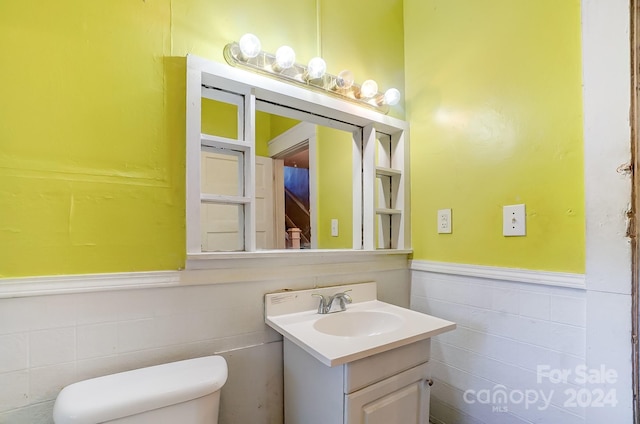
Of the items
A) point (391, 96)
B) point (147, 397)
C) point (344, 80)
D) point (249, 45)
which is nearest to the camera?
point (147, 397)

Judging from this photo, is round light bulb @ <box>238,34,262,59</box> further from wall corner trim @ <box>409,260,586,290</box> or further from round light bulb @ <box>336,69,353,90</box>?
wall corner trim @ <box>409,260,586,290</box>

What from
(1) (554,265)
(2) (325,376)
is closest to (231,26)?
(2) (325,376)

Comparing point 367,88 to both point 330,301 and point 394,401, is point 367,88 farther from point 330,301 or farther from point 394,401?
A: point 394,401

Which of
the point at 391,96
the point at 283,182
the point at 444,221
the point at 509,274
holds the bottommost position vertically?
the point at 509,274

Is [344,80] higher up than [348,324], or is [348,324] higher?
[344,80]

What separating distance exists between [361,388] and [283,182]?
92 cm

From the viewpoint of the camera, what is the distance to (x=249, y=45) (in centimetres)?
103

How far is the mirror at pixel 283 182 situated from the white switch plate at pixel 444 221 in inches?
17.0

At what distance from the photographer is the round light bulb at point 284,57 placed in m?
1.10

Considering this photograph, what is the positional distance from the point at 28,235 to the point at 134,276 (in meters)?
0.27

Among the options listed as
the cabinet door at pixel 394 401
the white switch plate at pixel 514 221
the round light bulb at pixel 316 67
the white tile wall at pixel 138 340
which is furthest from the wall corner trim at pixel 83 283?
the white switch plate at pixel 514 221

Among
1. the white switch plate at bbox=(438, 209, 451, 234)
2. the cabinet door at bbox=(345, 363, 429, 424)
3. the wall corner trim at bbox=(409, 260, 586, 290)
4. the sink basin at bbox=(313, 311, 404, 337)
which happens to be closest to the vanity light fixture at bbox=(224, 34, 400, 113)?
the white switch plate at bbox=(438, 209, 451, 234)

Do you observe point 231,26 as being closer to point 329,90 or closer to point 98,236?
point 329,90

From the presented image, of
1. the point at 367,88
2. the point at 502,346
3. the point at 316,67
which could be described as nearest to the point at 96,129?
the point at 316,67
